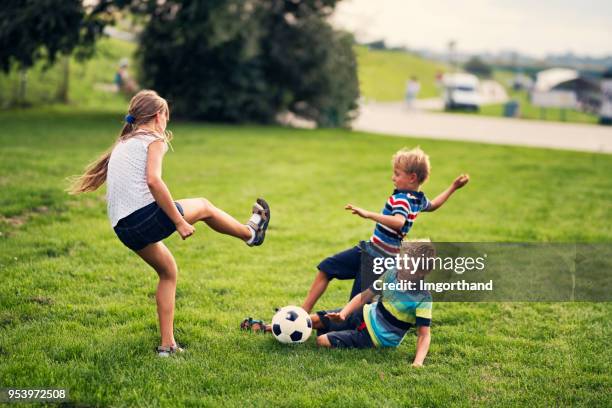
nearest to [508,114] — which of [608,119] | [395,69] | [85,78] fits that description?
[608,119]

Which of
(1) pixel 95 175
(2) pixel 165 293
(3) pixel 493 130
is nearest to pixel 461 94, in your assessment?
(3) pixel 493 130

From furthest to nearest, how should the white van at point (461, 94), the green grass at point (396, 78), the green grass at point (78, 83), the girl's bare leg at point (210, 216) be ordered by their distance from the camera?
the green grass at point (396, 78)
the white van at point (461, 94)
the green grass at point (78, 83)
the girl's bare leg at point (210, 216)

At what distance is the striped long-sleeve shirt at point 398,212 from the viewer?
4844mm

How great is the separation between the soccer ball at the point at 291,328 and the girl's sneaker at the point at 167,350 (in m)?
0.76

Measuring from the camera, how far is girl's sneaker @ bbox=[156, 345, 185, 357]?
4.56 m

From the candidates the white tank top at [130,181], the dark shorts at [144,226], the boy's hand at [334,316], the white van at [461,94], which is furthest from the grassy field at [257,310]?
the white van at [461,94]

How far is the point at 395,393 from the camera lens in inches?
165

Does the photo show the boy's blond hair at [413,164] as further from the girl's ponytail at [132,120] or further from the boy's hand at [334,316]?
the girl's ponytail at [132,120]

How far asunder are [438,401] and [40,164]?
9.35m

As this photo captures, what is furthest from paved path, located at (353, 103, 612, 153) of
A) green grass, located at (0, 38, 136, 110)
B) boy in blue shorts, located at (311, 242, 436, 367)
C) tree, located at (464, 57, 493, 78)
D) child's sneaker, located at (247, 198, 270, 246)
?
tree, located at (464, 57, 493, 78)

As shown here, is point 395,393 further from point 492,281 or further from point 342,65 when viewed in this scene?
point 342,65

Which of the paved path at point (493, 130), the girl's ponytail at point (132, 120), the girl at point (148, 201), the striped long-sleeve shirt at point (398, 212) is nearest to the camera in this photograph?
the girl at point (148, 201)

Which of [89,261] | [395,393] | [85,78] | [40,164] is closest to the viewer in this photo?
[395,393]

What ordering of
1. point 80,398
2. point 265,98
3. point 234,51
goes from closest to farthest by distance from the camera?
point 80,398 < point 234,51 < point 265,98
